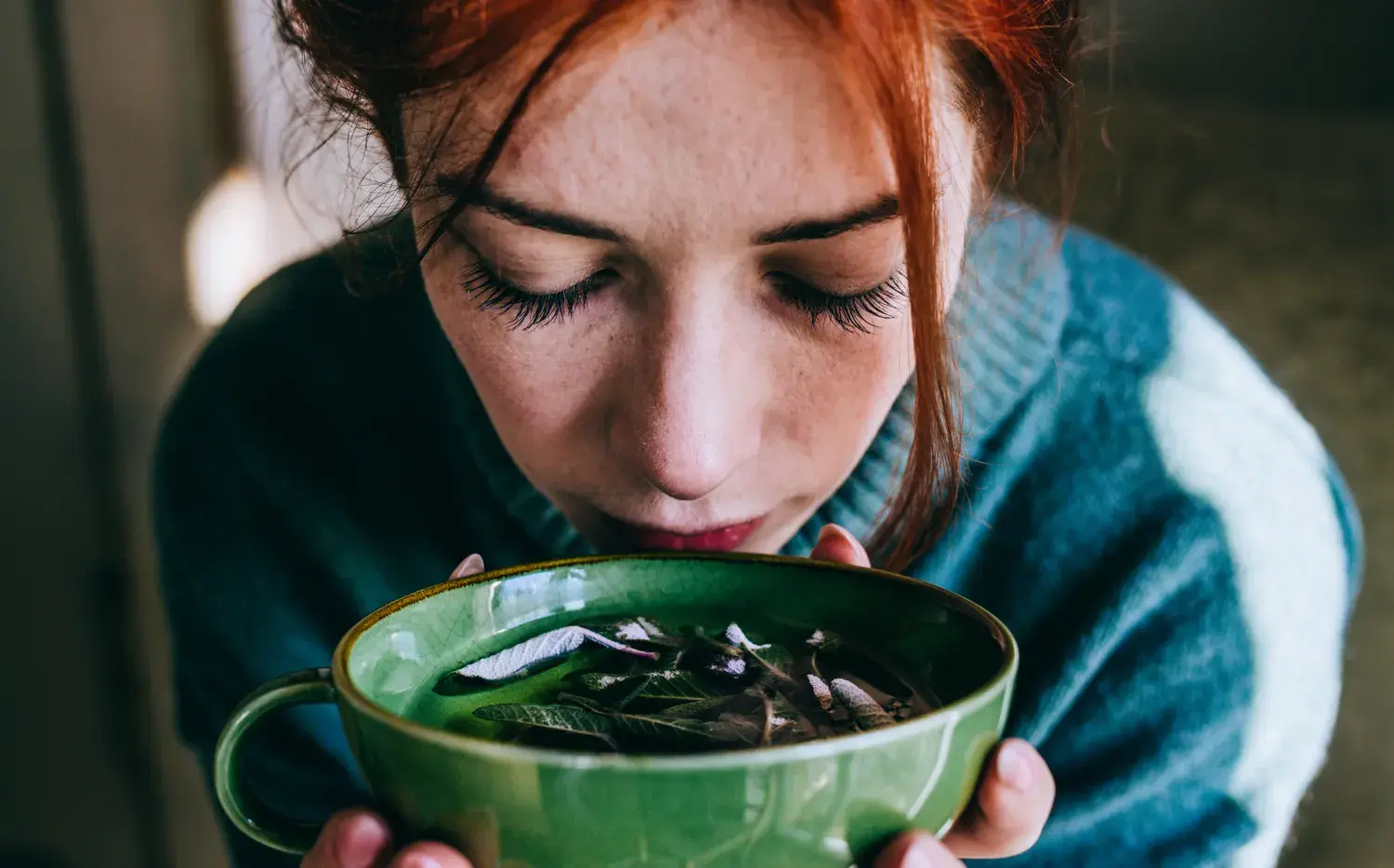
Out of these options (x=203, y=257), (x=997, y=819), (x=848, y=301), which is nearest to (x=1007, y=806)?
(x=997, y=819)

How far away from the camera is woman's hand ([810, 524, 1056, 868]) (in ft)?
1.09

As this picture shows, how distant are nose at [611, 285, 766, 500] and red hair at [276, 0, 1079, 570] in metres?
0.09

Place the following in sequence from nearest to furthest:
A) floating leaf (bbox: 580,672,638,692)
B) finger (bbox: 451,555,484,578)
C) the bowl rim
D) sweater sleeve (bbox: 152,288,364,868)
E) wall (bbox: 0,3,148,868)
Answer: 1. the bowl rim
2. floating leaf (bbox: 580,672,638,692)
3. finger (bbox: 451,555,484,578)
4. sweater sleeve (bbox: 152,288,364,868)
5. wall (bbox: 0,3,148,868)

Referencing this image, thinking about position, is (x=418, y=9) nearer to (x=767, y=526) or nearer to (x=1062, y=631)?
(x=767, y=526)

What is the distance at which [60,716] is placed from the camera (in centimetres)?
123

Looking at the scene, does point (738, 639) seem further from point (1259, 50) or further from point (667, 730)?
point (1259, 50)

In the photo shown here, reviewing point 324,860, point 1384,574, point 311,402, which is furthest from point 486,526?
point 1384,574

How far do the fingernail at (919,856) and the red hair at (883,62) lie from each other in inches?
9.2

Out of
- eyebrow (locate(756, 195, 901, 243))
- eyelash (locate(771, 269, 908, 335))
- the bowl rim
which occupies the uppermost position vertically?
eyebrow (locate(756, 195, 901, 243))

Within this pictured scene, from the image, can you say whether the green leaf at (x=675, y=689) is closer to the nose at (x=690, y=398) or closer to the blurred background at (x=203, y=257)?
the nose at (x=690, y=398)

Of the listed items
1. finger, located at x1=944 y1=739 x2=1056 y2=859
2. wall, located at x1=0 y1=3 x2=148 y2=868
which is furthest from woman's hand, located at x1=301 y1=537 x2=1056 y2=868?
wall, located at x1=0 y1=3 x2=148 y2=868

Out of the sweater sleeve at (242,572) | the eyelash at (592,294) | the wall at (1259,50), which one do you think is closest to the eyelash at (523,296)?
the eyelash at (592,294)

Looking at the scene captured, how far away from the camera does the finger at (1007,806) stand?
369 mm

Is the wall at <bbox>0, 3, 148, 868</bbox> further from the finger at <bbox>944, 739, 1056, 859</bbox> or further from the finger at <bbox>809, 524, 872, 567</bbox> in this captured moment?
the finger at <bbox>944, 739, 1056, 859</bbox>
